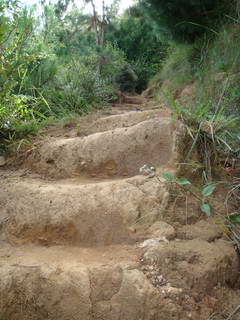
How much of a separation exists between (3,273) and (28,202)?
0.51 meters

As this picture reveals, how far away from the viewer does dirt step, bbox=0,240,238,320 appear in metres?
1.25

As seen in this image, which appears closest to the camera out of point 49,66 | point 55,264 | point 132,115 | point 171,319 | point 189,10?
point 171,319

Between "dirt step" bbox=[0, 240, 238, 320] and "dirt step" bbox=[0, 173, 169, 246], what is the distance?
164 mm

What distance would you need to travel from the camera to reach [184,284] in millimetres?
1303

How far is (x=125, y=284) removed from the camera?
4.31 ft

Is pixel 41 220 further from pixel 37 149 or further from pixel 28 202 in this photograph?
pixel 37 149

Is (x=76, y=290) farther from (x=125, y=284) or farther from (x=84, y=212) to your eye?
(x=84, y=212)

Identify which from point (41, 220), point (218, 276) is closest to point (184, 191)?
point (218, 276)

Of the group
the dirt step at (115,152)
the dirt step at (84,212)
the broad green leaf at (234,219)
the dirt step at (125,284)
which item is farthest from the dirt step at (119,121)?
the dirt step at (125,284)

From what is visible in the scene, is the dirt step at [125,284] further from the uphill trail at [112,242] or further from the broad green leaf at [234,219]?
the broad green leaf at [234,219]

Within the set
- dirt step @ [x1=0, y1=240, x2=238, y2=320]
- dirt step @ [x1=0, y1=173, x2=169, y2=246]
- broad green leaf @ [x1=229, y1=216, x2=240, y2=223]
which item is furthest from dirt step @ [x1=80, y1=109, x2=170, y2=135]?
dirt step @ [x1=0, y1=240, x2=238, y2=320]

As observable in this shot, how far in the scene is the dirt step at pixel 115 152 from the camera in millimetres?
1975

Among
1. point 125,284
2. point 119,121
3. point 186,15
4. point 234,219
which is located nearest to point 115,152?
point 119,121

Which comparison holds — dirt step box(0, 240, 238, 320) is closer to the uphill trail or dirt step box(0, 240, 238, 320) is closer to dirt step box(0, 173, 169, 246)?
the uphill trail
